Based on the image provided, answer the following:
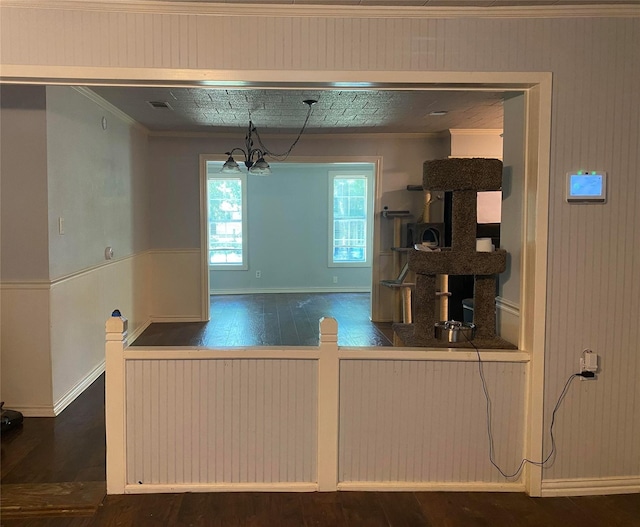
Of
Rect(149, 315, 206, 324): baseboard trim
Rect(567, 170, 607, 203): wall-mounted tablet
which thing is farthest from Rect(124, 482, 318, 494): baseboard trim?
Rect(149, 315, 206, 324): baseboard trim

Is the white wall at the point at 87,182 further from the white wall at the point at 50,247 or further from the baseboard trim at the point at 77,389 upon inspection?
the baseboard trim at the point at 77,389

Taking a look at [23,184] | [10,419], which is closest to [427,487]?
[10,419]

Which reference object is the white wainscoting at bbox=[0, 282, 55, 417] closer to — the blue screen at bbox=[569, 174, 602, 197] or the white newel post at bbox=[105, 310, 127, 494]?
the white newel post at bbox=[105, 310, 127, 494]

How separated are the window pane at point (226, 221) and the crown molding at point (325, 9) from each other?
6.58 metres

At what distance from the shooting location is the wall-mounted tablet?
2408 mm

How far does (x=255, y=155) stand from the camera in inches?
259

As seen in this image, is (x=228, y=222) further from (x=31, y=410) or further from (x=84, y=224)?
(x=31, y=410)

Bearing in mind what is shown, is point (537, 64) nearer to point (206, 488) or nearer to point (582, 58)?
point (582, 58)

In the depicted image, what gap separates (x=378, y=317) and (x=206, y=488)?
4289mm

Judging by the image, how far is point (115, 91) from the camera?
4180 mm

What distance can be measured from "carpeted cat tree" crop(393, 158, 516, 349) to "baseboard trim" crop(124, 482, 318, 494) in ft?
2.90

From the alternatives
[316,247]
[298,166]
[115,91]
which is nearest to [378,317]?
[316,247]

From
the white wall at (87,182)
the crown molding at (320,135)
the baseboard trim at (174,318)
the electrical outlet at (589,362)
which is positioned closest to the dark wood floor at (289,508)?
the electrical outlet at (589,362)

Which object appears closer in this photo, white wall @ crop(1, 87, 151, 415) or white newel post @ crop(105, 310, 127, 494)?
white newel post @ crop(105, 310, 127, 494)
